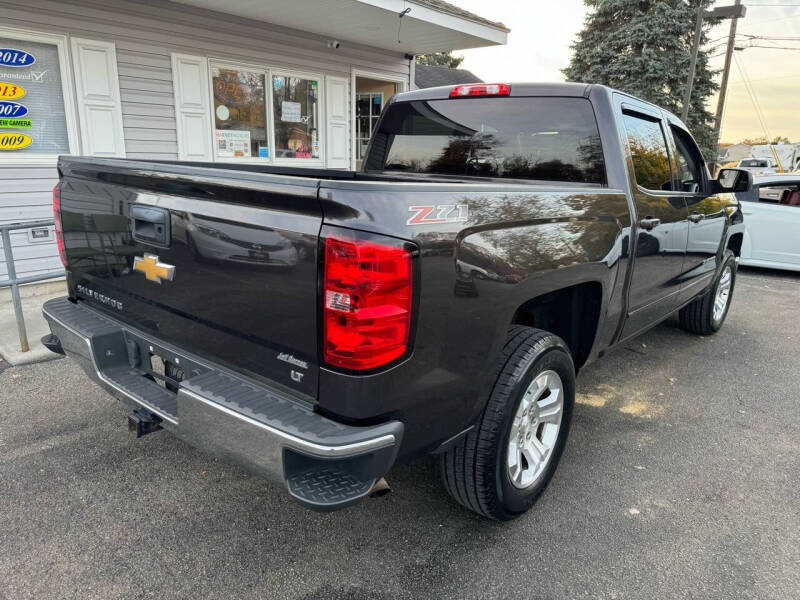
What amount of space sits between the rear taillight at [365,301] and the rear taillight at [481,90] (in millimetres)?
1963

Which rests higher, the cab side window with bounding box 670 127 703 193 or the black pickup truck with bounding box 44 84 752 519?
the cab side window with bounding box 670 127 703 193

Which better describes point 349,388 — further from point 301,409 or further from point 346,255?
point 346,255

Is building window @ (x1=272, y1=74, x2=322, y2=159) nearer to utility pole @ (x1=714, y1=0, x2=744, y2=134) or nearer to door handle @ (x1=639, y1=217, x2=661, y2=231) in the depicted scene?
door handle @ (x1=639, y1=217, x2=661, y2=231)

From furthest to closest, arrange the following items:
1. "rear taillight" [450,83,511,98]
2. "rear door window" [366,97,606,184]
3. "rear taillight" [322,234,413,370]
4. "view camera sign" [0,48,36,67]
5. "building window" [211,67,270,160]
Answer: "building window" [211,67,270,160]
"view camera sign" [0,48,36,67]
"rear taillight" [450,83,511,98]
"rear door window" [366,97,606,184]
"rear taillight" [322,234,413,370]

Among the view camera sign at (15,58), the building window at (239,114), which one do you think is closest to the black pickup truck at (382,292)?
the view camera sign at (15,58)

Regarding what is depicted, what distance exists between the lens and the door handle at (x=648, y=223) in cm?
324

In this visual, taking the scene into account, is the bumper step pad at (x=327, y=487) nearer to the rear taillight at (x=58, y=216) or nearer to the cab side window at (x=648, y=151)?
the rear taillight at (x=58, y=216)

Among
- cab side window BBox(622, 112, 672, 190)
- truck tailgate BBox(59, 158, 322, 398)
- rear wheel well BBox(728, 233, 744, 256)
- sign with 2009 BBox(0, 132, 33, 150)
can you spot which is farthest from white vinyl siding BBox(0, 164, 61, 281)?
rear wheel well BBox(728, 233, 744, 256)

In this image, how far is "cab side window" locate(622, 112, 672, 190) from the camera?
3324 mm

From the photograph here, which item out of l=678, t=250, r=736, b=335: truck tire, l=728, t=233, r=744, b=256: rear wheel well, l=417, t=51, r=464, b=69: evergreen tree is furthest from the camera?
l=417, t=51, r=464, b=69: evergreen tree

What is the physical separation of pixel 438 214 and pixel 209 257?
88 centimetres

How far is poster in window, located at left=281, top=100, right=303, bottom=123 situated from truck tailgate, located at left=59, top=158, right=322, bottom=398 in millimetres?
6267

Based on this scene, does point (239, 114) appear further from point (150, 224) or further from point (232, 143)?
point (150, 224)

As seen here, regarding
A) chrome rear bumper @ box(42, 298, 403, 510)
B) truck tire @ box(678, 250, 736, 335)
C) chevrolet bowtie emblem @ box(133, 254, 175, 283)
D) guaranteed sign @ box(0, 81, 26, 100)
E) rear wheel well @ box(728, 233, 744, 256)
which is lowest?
truck tire @ box(678, 250, 736, 335)
